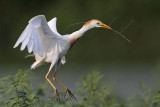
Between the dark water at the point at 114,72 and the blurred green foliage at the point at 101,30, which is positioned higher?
Answer: the blurred green foliage at the point at 101,30

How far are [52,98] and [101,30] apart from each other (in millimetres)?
7367

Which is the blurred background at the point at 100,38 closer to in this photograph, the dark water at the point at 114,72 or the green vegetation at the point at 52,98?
the dark water at the point at 114,72

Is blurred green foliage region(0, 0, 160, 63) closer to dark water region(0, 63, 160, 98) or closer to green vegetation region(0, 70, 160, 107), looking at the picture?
dark water region(0, 63, 160, 98)

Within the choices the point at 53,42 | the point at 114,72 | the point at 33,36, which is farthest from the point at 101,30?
the point at 33,36

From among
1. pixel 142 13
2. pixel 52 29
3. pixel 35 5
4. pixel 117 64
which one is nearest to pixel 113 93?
pixel 52 29

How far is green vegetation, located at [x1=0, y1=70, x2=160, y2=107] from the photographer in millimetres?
4156

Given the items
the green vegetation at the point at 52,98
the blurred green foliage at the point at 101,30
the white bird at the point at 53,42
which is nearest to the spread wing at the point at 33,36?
the white bird at the point at 53,42

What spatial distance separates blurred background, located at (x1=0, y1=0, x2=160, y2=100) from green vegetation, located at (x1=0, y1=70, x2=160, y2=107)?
3.87m

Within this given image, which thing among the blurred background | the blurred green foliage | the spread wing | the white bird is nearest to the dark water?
the blurred background

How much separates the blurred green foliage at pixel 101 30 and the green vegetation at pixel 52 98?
5.42 meters

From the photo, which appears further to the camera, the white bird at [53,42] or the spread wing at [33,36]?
the white bird at [53,42]

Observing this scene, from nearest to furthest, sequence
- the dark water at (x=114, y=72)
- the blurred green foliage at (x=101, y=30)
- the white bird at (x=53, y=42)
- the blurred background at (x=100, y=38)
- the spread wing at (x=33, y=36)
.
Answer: the spread wing at (x=33, y=36)
the white bird at (x=53, y=42)
the dark water at (x=114, y=72)
the blurred background at (x=100, y=38)
the blurred green foliage at (x=101, y=30)

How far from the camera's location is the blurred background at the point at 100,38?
10258 mm

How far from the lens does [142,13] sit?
1252cm
